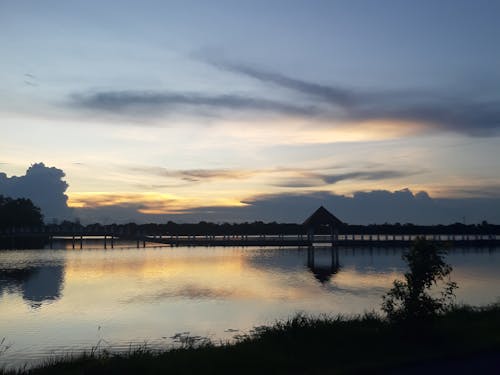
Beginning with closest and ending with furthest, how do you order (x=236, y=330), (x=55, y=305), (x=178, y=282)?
(x=236, y=330)
(x=55, y=305)
(x=178, y=282)

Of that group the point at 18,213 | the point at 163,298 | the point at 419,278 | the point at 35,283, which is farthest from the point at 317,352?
the point at 18,213

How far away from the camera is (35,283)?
3766cm

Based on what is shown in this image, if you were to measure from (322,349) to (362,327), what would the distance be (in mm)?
2175

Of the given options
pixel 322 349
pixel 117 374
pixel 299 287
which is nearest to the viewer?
pixel 117 374

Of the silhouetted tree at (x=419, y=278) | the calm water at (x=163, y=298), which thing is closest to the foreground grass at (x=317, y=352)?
the silhouetted tree at (x=419, y=278)

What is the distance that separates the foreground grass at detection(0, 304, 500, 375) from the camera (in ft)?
36.5

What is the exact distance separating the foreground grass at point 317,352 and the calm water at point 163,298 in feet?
19.4

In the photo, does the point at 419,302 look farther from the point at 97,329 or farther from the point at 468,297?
the point at 468,297

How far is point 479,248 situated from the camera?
86438 mm

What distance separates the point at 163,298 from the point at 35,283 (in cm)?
1283

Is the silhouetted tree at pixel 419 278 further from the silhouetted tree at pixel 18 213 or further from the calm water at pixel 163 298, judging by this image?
the silhouetted tree at pixel 18 213

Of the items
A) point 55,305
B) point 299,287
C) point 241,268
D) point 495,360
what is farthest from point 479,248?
point 495,360

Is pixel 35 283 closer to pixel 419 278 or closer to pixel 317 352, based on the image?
pixel 317 352

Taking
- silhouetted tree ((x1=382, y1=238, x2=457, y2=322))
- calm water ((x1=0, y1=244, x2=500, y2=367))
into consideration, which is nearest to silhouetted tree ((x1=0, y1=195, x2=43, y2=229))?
calm water ((x1=0, y1=244, x2=500, y2=367))
